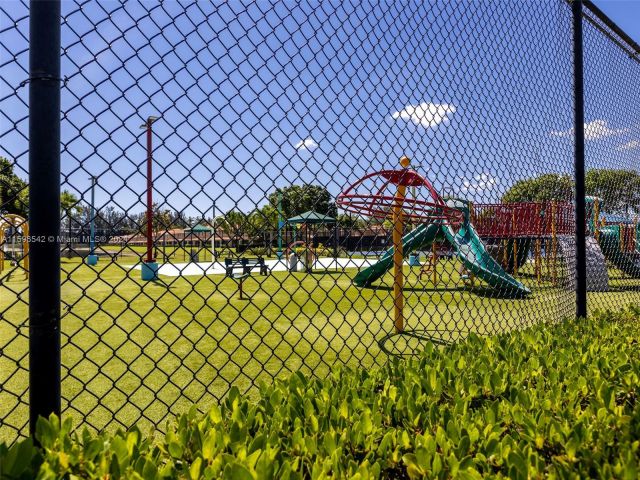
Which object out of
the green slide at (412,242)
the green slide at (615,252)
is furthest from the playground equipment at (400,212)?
the green slide at (615,252)

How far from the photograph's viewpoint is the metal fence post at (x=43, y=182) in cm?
119

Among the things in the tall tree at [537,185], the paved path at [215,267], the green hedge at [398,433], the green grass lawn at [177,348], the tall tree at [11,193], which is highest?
the tall tree at [537,185]

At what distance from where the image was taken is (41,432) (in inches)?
43.0

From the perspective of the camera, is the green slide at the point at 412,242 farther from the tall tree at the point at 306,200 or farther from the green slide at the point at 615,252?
the tall tree at the point at 306,200

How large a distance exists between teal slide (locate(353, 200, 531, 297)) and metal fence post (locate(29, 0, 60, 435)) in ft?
25.5

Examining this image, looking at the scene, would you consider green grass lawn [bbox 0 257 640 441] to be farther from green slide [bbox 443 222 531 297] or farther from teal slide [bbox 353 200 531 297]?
green slide [bbox 443 222 531 297]

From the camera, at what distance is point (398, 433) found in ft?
4.17

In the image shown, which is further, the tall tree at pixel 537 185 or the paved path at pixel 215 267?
the tall tree at pixel 537 185

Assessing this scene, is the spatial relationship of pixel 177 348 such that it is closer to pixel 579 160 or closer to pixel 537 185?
pixel 579 160

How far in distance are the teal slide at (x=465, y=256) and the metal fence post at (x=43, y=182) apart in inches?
306

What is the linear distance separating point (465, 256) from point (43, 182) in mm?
8877

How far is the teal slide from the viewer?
9.14 m

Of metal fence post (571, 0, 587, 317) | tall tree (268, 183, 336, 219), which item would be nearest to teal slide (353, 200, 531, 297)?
metal fence post (571, 0, 587, 317)

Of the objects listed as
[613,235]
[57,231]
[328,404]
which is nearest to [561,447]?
[328,404]
